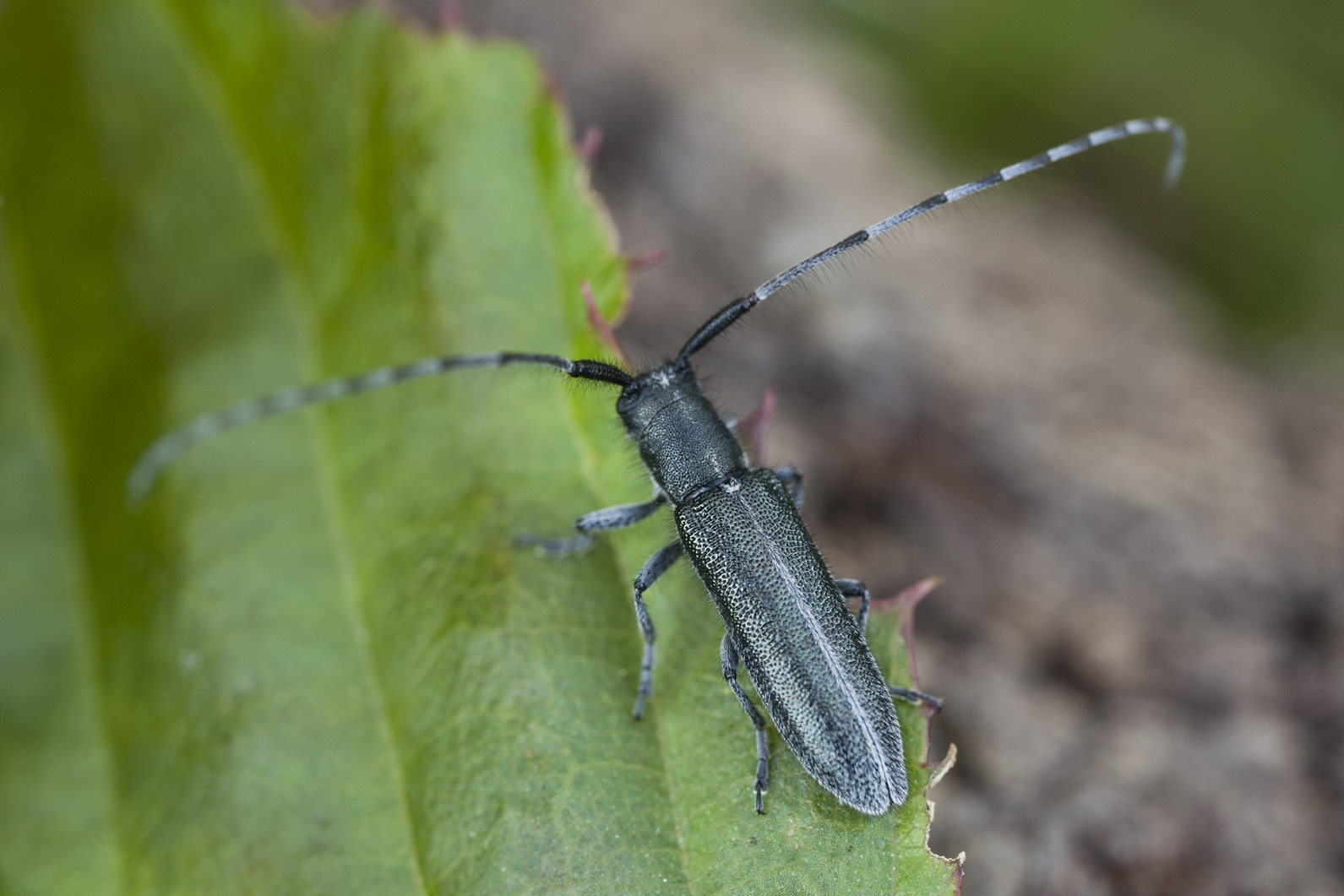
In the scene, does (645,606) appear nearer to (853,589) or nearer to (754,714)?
(754,714)

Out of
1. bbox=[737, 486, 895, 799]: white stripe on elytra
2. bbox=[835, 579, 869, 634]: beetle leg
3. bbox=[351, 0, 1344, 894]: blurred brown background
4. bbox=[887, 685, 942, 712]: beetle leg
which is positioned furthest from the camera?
bbox=[351, 0, 1344, 894]: blurred brown background

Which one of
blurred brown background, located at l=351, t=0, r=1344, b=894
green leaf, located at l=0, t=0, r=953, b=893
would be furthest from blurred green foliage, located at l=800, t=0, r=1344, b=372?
green leaf, located at l=0, t=0, r=953, b=893

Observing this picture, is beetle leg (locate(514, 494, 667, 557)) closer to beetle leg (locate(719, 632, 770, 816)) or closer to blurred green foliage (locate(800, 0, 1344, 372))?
beetle leg (locate(719, 632, 770, 816))

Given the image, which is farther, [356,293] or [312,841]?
[356,293]

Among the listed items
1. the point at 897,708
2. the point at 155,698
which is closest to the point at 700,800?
the point at 897,708

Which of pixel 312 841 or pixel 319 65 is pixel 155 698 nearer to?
pixel 312 841

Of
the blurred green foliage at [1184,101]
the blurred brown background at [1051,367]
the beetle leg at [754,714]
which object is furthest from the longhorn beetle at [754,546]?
the blurred green foliage at [1184,101]
